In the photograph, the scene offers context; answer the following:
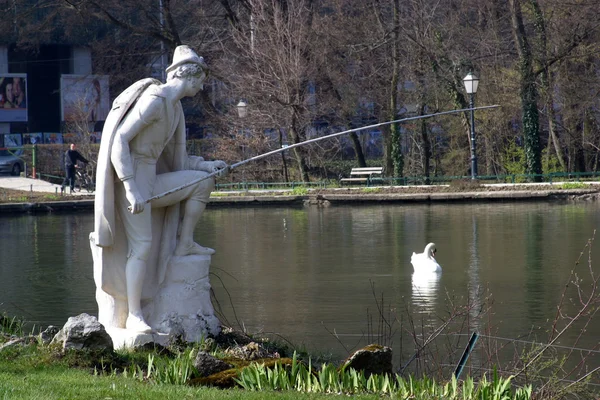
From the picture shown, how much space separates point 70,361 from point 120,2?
37150mm

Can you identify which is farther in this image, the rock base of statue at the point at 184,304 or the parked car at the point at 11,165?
the parked car at the point at 11,165

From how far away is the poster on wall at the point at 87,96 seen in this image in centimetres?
4950

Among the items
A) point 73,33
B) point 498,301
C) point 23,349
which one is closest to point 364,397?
point 23,349

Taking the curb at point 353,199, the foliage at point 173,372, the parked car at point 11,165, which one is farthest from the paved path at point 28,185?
the foliage at point 173,372

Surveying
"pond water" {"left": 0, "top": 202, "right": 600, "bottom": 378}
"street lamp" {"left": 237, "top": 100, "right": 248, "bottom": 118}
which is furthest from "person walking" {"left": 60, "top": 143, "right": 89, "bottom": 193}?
"pond water" {"left": 0, "top": 202, "right": 600, "bottom": 378}

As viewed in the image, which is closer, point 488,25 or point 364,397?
point 364,397

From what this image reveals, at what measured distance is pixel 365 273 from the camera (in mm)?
16406

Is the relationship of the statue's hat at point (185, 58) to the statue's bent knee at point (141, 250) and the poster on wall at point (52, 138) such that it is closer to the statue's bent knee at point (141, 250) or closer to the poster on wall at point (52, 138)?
the statue's bent knee at point (141, 250)

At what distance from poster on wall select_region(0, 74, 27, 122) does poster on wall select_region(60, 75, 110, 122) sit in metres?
2.35

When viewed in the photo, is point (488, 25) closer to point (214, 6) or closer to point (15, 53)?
point (214, 6)

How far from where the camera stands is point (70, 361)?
7590 mm

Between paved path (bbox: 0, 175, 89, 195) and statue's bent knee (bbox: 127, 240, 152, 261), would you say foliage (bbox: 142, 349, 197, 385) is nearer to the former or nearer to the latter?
statue's bent knee (bbox: 127, 240, 152, 261)

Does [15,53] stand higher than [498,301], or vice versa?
[15,53]

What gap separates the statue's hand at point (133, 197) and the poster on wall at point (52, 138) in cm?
4654
